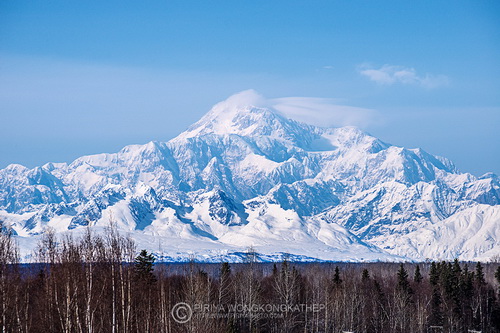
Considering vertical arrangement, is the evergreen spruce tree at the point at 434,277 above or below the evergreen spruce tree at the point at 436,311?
above

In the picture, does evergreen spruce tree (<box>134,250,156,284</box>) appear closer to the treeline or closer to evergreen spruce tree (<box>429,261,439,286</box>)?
the treeline

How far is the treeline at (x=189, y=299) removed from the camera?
54.8 meters

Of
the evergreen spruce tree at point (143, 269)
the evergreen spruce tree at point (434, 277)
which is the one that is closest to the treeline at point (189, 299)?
the evergreen spruce tree at point (143, 269)

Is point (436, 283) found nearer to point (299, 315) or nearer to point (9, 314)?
point (299, 315)

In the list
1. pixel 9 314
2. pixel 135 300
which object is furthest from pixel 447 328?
pixel 9 314

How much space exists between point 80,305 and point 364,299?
211 feet

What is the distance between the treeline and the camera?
180 ft

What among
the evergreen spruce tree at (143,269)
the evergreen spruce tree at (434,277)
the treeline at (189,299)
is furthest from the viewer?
the evergreen spruce tree at (434,277)
